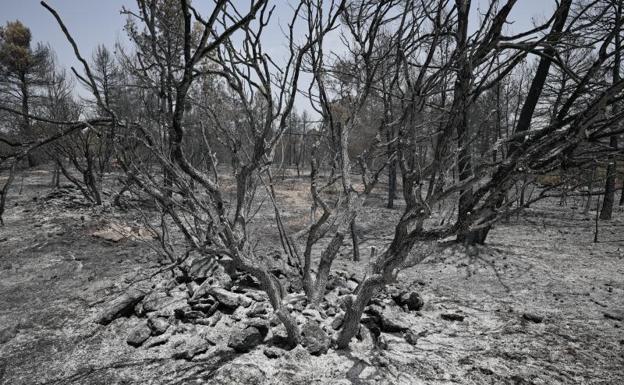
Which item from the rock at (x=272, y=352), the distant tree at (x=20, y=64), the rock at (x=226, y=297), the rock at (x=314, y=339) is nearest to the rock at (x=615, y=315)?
the rock at (x=314, y=339)

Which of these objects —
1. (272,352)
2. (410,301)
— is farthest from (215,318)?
(410,301)

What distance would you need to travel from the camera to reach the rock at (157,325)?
3420 mm

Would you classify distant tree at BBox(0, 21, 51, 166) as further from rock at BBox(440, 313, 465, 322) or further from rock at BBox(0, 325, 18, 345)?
rock at BBox(440, 313, 465, 322)

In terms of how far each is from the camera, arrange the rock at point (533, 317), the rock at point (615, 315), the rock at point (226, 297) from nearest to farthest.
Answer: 1. the rock at point (226, 297)
2. the rock at point (533, 317)
3. the rock at point (615, 315)

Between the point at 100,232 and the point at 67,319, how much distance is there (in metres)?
4.48

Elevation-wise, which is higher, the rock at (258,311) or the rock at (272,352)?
the rock at (258,311)

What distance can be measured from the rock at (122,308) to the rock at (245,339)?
1628mm

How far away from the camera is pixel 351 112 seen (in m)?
3.78

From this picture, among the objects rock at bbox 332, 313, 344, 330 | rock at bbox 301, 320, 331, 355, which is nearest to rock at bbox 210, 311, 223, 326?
rock at bbox 301, 320, 331, 355

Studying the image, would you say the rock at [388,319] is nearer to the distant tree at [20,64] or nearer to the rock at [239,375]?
the rock at [239,375]

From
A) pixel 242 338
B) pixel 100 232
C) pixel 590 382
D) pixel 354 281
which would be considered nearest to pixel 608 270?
pixel 590 382

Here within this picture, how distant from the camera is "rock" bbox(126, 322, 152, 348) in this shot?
3316 millimetres

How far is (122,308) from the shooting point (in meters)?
3.83

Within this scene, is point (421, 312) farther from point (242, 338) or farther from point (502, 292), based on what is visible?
point (242, 338)
